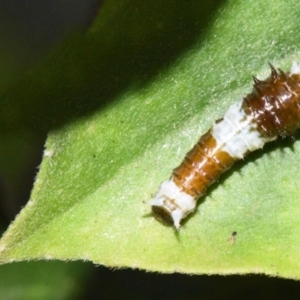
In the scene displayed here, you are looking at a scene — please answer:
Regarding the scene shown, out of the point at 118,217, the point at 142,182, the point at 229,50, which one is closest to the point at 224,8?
the point at 229,50

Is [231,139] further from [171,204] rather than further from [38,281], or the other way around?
[38,281]

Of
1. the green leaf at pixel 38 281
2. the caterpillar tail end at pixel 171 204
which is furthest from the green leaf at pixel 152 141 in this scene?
the green leaf at pixel 38 281

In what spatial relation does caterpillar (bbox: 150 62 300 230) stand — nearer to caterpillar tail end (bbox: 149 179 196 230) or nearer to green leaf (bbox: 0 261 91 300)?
caterpillar tail end (bbox: 149 179 196 230)

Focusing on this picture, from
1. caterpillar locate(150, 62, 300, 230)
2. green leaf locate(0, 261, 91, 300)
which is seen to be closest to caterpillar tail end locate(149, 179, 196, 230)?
caterpillar locate(150, 62, 300, 230)

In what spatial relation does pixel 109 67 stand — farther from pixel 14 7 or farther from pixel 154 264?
pixel 154 264

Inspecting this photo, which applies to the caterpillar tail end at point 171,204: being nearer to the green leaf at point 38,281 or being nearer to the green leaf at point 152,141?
the green leaf at point 152,141

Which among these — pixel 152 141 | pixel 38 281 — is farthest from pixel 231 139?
pixel 38 281
